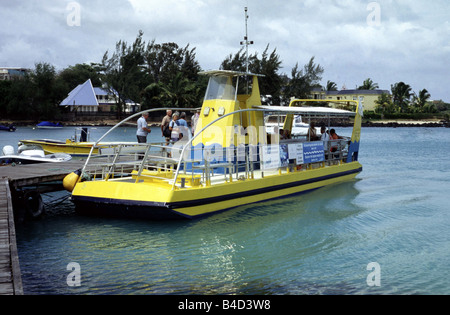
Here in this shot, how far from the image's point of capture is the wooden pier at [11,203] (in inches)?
223

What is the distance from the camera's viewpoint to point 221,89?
13.8m

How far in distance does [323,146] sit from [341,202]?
2.31 m

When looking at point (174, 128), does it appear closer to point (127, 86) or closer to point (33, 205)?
point (33, 205)

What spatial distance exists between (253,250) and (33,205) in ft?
21.3

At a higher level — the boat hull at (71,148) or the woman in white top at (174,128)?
the woman in white top at (174,128)

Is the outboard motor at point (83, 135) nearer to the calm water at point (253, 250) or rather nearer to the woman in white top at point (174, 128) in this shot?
the woman in white top at point (174, 128)

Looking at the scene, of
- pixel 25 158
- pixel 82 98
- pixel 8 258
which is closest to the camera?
pixel 8 258

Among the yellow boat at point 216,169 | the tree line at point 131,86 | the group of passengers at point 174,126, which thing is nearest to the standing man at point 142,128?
the group of passengers at point 174,126

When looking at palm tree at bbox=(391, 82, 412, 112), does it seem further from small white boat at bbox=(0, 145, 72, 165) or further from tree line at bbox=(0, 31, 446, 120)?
small white boat at bbox=(0, 145, 72, 165)

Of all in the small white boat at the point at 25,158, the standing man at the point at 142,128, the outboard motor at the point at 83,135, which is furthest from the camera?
the outboard motor at the point at 83,135

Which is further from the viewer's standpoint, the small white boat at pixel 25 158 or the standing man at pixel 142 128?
the small white boat at pixel 25 158

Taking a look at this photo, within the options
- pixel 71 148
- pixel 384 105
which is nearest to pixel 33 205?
pixel 71 148

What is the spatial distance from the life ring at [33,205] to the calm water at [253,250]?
0.34 metres
